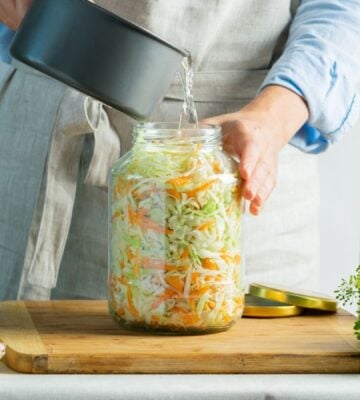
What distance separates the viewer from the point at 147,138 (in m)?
1.15

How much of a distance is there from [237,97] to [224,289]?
0.43 metres

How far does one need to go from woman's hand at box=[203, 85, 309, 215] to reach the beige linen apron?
0.16m

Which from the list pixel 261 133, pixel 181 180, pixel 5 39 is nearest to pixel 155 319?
pixel 181 180

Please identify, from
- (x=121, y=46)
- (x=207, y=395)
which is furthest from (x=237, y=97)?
(x=207, y=395)

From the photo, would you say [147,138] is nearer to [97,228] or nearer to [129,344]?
[129,344]

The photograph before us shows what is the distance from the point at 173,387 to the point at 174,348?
0.09 metres

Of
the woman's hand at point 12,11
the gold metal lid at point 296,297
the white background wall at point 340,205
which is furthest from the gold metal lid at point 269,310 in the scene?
the white background wall at point 340,205

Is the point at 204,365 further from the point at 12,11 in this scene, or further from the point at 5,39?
the point at 5,39

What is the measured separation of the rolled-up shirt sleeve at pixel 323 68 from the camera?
1362 millimetres

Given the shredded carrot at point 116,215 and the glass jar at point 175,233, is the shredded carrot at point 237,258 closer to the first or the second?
the glass jar at point 175,233

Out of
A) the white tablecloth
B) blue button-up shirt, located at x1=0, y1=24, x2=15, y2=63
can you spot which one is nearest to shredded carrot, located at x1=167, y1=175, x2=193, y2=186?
the white tablecloth

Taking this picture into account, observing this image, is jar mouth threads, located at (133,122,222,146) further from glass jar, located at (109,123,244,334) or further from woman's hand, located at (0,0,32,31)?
woman's hand, located at (0,0,32,31)

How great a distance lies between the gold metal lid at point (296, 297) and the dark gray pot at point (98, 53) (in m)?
0.35

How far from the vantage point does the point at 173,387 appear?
3.20ft
